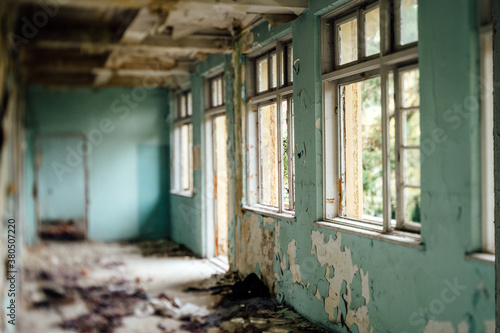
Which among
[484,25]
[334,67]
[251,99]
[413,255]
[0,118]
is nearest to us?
[484,25]

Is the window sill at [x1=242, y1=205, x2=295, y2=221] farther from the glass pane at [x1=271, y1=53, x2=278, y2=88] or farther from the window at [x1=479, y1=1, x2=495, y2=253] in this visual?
the window at [x1=479, y1=1, x2=495, y2=253]

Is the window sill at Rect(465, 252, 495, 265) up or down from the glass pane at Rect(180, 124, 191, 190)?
down

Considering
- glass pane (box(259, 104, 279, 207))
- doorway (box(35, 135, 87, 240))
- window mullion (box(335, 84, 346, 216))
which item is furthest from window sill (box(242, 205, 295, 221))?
doorway (box(35, 135, 87, 240))

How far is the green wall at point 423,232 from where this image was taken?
274cm

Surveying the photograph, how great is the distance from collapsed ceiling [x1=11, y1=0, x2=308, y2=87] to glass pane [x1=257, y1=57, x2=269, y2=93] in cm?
47

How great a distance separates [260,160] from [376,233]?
96.4 inches

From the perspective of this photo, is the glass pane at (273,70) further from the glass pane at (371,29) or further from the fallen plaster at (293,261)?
the fallen plaster at (293,261)

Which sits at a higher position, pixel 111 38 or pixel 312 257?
pixel 111 38

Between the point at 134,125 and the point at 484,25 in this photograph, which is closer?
the point at 484,25

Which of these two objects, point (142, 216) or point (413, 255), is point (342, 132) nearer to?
point (413, 255)

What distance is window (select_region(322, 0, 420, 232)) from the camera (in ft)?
11.2

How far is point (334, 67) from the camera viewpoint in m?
4.25

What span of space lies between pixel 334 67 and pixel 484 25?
1.66 m

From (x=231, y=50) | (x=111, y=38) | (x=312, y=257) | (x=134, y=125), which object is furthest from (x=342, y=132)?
(x=134, y=125)
